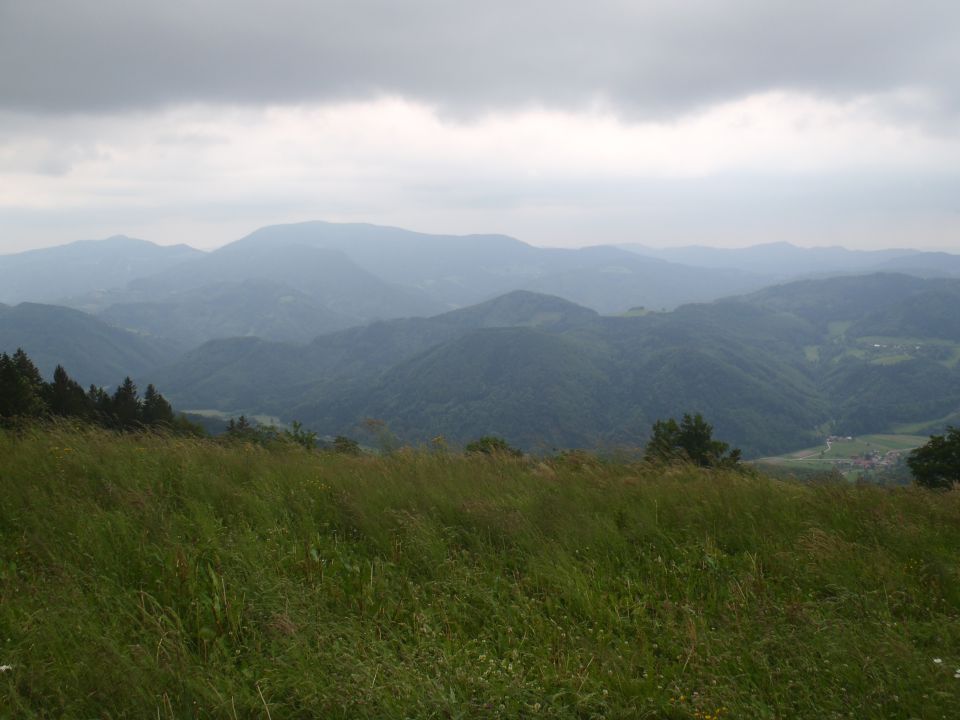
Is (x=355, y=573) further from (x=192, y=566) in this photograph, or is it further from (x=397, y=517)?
(x=192, y=566)

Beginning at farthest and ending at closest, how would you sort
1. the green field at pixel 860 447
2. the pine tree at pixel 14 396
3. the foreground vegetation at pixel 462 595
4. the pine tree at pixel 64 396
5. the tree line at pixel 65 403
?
the green field at pixel 860 447, the pine tree at pixel 64 396, the pine tree at pixel 14 396, the tree line at pixel 65 403, the foreground vegetation at pixel 462 595

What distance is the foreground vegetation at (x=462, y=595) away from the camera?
2.78 m

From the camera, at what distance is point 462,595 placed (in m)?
3.82

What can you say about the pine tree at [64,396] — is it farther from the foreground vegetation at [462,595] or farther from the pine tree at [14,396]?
the foreground vegetation at [462,595]

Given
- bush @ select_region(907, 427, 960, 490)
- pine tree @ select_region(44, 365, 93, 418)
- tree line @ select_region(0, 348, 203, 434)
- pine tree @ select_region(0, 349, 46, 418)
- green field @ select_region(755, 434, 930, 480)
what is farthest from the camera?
green field @ select_region(755, 434, 930, 480)

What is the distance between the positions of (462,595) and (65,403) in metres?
26.1

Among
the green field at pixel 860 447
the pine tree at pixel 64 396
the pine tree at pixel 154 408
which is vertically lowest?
the green field at pixel 860 447

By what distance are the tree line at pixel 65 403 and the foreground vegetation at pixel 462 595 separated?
15.5 ft

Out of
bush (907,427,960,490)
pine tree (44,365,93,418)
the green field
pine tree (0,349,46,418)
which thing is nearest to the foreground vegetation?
pine tree (0,349,46,418)

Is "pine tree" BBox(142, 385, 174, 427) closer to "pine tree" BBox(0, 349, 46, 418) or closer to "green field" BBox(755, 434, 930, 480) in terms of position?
"pine tree" BBox(0, 349, 46, 418)

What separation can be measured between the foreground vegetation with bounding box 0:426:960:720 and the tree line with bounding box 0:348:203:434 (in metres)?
4.72

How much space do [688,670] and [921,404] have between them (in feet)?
817

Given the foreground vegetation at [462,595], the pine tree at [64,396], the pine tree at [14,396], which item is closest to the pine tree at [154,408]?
the pine tree at [64,396]

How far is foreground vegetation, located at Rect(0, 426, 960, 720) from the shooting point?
278 cm
